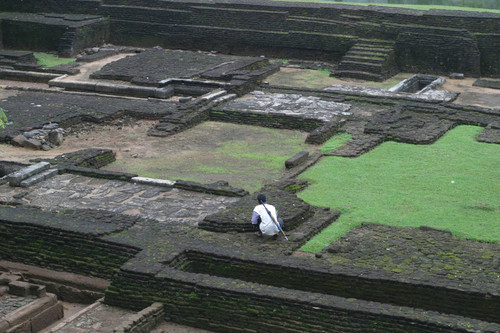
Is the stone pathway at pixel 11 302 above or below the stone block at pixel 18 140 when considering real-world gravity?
below

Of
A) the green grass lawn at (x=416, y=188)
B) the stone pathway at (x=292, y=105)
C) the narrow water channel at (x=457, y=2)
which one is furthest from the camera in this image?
the narrow water channel at (x=457, y=2)

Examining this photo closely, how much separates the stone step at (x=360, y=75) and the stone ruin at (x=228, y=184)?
4 cm

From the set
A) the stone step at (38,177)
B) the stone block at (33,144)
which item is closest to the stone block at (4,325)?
the stone step at (38,177)

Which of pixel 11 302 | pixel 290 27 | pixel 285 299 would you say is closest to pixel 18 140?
pixel 11 302

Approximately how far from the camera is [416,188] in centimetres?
1245

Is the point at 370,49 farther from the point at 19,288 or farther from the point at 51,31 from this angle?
the point at 19,288

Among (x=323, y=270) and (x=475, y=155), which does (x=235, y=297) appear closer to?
(x=323, y=270)

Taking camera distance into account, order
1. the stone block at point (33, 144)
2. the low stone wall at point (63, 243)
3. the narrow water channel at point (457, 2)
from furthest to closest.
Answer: the narrow water channel at point (457, 2) < the stone block at point (33, 144) < the low stone wall at point (63, 243)

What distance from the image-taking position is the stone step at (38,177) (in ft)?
41.0

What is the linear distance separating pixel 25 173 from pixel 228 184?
317 centimetres

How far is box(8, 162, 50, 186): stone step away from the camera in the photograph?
1250 cm

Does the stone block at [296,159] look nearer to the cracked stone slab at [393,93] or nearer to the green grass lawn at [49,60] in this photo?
the cracked stone slab at [393,93]

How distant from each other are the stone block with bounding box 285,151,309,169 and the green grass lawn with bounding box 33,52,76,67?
10.2 metres

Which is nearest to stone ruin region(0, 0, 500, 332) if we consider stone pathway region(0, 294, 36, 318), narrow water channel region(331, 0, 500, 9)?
stone pathway region(0, 294, 36, 318)
